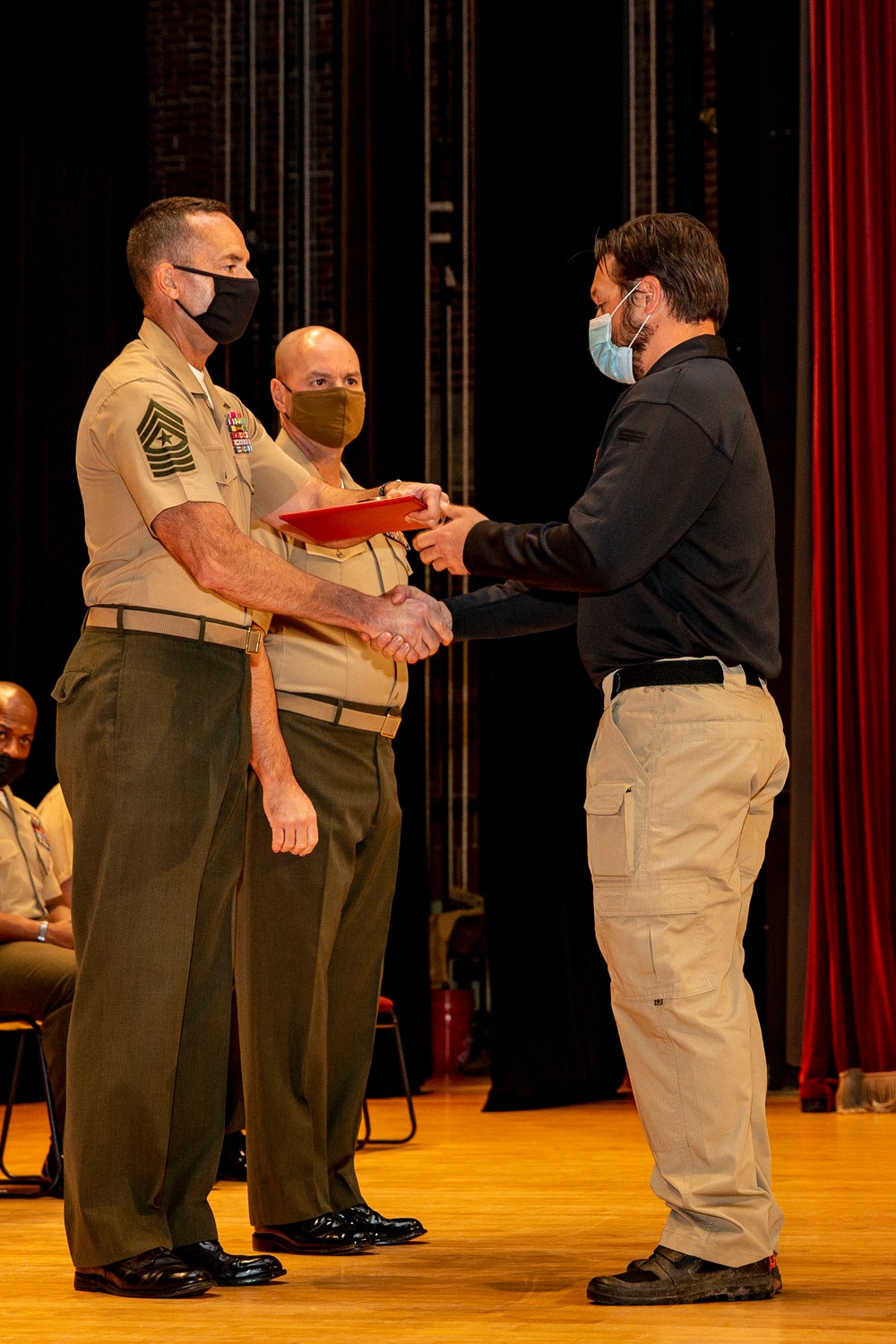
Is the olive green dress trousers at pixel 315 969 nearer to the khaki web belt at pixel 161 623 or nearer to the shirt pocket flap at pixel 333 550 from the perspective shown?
the shirt pocket flap at pixel 333 550

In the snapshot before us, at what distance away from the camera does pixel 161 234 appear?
281 cm

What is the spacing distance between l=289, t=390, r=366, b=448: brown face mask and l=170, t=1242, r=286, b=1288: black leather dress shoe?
1614 millimetres

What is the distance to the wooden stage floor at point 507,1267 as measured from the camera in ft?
7.36

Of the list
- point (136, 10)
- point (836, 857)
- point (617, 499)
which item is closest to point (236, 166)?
point (136, 10)

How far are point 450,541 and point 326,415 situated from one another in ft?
2.86

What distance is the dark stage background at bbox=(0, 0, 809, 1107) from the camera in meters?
5.76

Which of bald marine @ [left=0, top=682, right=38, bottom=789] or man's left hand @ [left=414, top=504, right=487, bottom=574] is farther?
bald marine @ [left=0, top=682, right=38, bottom=789]

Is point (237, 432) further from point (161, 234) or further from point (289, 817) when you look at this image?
point (289, 817)

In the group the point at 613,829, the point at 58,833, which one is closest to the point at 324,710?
the point at 613,829

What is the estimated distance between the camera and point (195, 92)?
26.9ft

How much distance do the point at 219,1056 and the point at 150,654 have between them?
67 cm

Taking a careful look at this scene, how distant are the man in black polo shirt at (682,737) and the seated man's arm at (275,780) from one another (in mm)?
447

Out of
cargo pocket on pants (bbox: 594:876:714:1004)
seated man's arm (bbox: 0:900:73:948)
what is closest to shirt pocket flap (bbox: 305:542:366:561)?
cargo pocket on pants (bbox: 594:876:714:1004)

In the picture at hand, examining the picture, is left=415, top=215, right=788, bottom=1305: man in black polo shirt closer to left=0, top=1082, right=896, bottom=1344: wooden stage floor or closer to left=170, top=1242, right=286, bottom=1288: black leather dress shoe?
left=0, top=1082, right=896, bottom=1344: wooden stage floor
